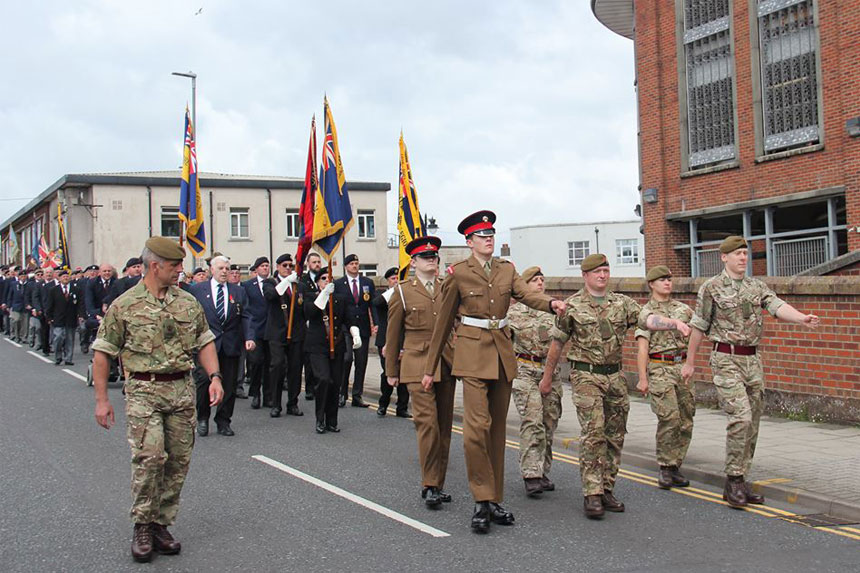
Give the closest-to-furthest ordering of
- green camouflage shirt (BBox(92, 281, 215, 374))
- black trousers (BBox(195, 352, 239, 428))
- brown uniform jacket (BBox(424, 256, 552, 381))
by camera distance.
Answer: green camouflage shirt (BBox(92, 281, 215, 374)) < brown uniform jacket (BBox(424, 256, 552, 381)) < black trousers (BBox(195, 352, 239, 428))

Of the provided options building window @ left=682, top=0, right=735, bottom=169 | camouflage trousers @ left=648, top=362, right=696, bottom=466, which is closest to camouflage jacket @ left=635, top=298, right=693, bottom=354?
camouflage trousers @ left=648, top=362, right=696, bottom=466

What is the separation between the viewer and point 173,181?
47938mm

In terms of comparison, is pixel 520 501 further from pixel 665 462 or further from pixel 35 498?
pixel 35 498

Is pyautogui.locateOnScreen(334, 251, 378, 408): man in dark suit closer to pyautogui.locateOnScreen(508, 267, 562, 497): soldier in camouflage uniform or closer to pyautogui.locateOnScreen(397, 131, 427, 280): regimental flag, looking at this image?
pyautogui.locateOnScreen(397, 131, 427, 280): regimental flag

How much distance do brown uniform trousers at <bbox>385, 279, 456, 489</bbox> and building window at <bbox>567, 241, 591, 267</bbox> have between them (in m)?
54.1

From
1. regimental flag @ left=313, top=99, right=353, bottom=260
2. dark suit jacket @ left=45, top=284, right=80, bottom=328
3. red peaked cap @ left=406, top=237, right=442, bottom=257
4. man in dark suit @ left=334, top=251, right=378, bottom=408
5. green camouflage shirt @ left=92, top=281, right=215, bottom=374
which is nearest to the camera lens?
green camouflage shirt @ left=92, top=281, right=215, bottom=374

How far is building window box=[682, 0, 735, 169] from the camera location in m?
20.7

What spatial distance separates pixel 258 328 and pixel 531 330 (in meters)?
6.49

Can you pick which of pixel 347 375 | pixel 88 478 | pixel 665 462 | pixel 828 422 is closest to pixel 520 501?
pixel 665 462

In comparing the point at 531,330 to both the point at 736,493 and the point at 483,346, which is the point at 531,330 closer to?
the point at 483,346

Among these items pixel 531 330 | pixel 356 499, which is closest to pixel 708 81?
pixel 531 330

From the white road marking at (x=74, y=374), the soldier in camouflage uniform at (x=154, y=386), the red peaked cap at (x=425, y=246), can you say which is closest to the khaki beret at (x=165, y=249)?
the soldier in camouflage uniform at (x=154, y=386)

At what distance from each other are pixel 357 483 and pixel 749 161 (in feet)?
50.5

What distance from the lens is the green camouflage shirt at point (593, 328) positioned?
6902 millimetres
